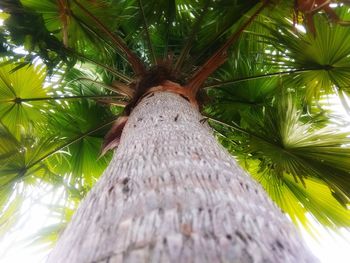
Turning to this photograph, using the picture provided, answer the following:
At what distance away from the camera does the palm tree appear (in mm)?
739

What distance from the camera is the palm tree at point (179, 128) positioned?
0.74 meters

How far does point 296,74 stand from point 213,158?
6.55 ft

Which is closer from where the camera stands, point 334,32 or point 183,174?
point 183,174

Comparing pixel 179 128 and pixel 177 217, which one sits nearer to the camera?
pixel 177 217

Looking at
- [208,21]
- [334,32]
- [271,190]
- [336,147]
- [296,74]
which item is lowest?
[271,190]

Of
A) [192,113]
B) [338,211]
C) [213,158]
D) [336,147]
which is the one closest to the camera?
[213,158]

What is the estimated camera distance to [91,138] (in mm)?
3289

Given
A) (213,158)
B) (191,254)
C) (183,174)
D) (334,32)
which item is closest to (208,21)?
(334,32)

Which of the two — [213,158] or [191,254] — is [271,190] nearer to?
[213,158]

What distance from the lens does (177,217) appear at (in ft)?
2.42

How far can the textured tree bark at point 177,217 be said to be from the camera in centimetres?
64

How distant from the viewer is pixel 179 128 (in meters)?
1.46

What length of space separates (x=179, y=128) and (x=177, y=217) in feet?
2.45

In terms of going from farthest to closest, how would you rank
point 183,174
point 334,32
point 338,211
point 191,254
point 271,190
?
point 271,190 < point 338,211 < point 334,32 < point 183,174 < point 191,254
